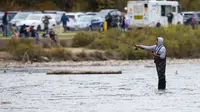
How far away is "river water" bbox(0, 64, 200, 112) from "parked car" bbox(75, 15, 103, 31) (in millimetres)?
19366

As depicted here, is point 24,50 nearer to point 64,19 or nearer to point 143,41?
point 143,41

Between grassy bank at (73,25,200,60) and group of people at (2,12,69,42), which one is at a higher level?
group of people at (2,12,69,42)

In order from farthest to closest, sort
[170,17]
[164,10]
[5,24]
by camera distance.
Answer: [164,10], [170,17], [5,24]

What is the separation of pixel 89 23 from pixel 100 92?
29986 millimetres

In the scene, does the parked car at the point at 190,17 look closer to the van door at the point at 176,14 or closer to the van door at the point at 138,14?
the van door at the point at 176,14

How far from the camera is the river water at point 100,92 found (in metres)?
25.0

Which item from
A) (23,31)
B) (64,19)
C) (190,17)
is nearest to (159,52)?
(23,31)

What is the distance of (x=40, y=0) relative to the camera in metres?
78.1

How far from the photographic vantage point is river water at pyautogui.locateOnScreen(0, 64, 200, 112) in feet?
82.0

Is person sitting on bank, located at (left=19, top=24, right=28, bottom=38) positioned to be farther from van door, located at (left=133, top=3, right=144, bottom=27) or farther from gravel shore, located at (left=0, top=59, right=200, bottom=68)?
van door, located at (left=133, top=3, right=144, bottom=27)

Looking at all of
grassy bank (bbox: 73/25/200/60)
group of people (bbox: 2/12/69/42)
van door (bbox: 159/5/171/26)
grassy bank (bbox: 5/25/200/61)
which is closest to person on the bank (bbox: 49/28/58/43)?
group of people (bbox: 2/12/69/42)

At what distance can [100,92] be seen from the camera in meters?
29.3

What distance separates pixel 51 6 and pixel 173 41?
1278 inches

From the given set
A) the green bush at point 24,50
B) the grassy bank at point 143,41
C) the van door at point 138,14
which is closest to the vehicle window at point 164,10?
the van door at point 138,14
